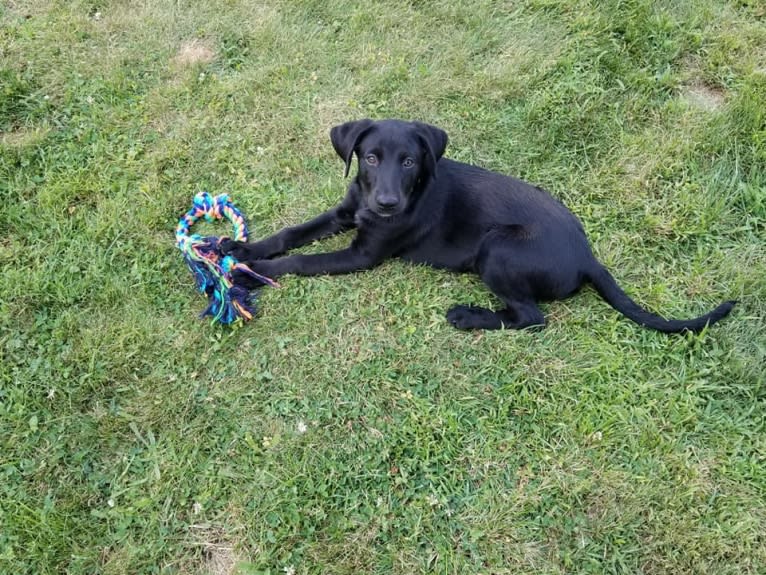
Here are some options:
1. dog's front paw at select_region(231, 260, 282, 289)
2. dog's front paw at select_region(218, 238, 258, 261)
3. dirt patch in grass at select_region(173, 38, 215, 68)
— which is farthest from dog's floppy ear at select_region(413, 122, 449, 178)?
dirt patch in grass at select_region(173, 38, 215, 68)

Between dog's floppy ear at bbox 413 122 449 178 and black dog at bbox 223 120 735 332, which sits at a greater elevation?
dog's floppy ear at bbox 413 122 449 178

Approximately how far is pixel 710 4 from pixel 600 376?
346 cm

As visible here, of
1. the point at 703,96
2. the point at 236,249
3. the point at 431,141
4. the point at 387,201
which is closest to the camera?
the point at 387,201

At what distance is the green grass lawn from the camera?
2.54 meters

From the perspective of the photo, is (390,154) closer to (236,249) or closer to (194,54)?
(236,249)

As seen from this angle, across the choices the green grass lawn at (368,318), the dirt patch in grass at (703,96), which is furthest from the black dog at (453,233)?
the dirt patch in grass at (703,96)

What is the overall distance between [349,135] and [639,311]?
1751 mm

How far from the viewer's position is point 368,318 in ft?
10.6

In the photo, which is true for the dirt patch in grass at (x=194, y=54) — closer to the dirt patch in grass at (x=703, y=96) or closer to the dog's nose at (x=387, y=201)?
the dog's nose at (x=387, y=201)

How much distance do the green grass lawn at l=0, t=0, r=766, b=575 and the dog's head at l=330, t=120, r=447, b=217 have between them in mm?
538

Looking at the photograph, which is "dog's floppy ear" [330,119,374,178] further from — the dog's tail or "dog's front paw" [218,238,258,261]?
the dog's tail

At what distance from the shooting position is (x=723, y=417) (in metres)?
2.89

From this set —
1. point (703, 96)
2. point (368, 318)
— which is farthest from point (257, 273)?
point (703, 96)

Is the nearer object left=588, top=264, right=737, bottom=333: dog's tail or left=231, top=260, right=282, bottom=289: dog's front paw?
Result: left=588, top=264, right=737, bottom=333: dog's tail
